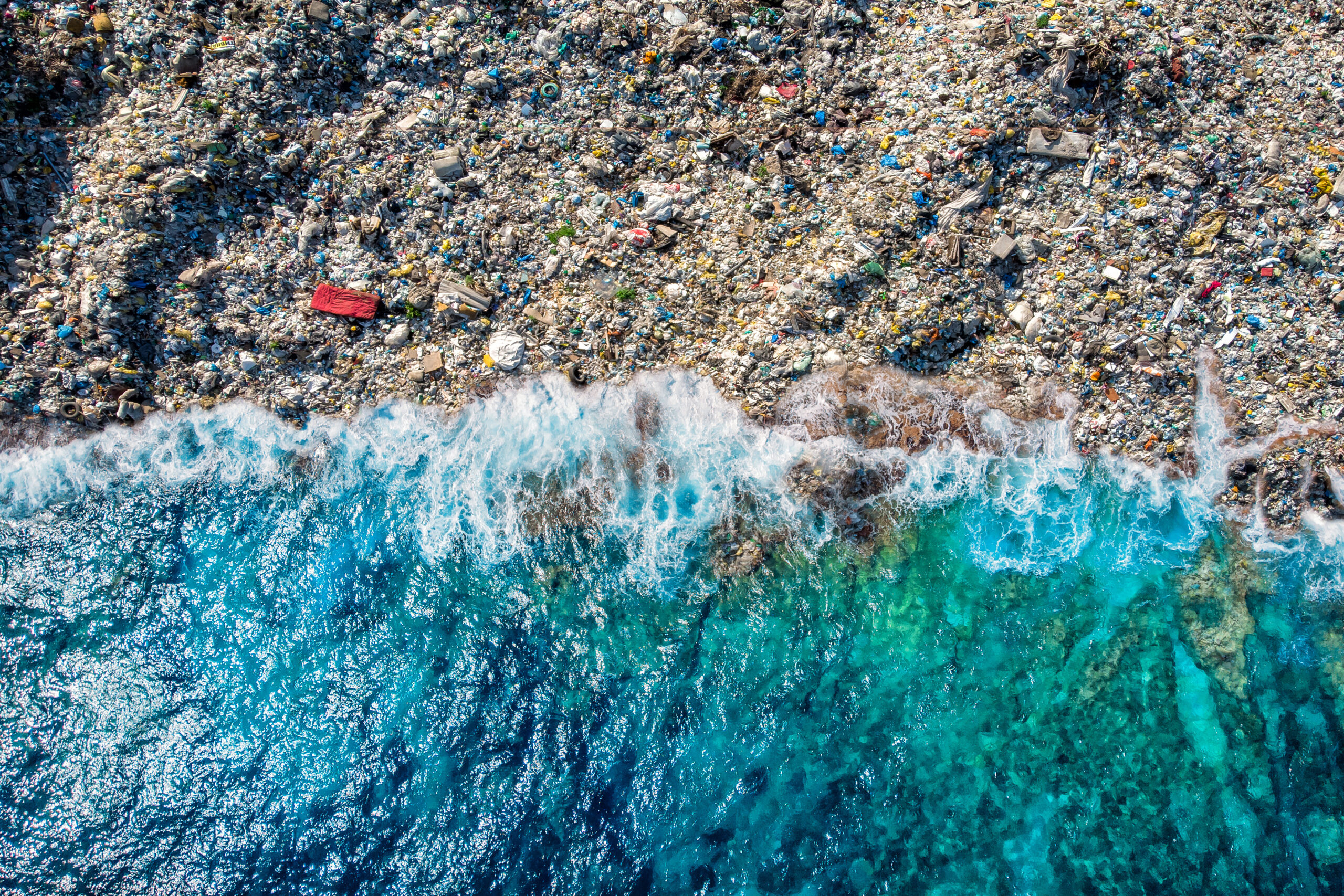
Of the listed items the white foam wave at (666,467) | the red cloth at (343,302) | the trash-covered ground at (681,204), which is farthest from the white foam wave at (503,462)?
the red cloth at (343,302)

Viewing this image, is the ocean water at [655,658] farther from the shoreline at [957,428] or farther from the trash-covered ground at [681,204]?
the trash-covered ground at [681,204]

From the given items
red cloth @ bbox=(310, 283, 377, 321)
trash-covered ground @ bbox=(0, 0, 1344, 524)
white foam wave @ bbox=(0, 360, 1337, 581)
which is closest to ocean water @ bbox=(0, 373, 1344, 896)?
white foam wave @ bbox=(0, 360, 1337, 581)

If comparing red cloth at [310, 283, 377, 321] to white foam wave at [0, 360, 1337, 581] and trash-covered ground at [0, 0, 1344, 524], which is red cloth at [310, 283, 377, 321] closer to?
trash-covered ground at [0, 0, 1344, 524]

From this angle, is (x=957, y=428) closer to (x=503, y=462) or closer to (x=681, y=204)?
(x=681, y=204)

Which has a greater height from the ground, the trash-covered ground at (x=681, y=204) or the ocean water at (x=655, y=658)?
the trash-covered ground at (x=681, y=204)

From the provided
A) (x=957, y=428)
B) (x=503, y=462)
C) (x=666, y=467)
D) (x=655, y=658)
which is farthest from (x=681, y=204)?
(x=655, y=658)
